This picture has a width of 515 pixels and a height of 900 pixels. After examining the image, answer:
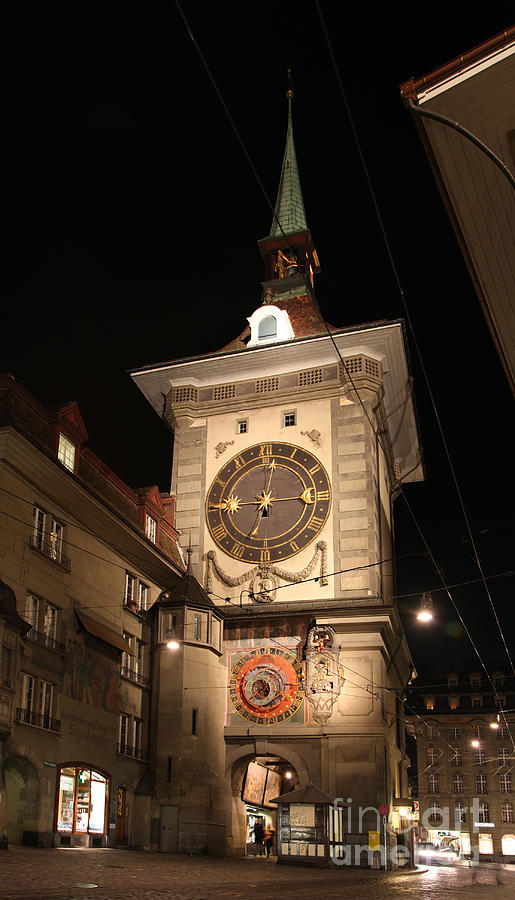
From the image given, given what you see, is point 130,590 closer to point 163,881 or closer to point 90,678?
point 90,678

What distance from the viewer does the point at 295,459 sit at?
3831cm

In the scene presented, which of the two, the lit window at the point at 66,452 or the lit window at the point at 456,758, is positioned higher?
the lit window at the point at 66,452

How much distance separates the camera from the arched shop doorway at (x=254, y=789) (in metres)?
33.5

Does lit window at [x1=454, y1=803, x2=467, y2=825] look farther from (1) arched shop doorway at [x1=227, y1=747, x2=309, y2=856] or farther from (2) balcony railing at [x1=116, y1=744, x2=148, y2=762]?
(2) balcony railing at [x1=116, y1=744, x2=148, y2=762]

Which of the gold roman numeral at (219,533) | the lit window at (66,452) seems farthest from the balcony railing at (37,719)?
the gold roman numeral at (219,533)

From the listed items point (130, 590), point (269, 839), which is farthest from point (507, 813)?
point (130, 590)

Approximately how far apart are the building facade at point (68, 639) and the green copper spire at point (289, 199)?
26085 millimetres

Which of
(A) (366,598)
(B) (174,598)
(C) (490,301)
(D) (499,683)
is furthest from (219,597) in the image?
(D) (499,683)

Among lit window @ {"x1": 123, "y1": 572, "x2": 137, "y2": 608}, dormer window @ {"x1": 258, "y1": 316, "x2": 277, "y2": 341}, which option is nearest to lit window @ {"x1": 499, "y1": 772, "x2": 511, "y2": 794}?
dormer window @ {"x1": 258, "y1": 316, "x2": 277, "y2": 341}

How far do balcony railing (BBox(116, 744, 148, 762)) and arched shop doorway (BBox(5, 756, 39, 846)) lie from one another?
16.7 feet

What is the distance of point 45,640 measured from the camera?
26250mm

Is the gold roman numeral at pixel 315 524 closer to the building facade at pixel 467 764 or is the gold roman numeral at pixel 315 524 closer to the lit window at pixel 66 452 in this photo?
the lit window at pixel 66 452

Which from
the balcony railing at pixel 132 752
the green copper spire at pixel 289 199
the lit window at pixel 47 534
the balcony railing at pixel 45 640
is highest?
the green copper spire at pixel 289 199

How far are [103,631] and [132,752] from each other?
186 inches
